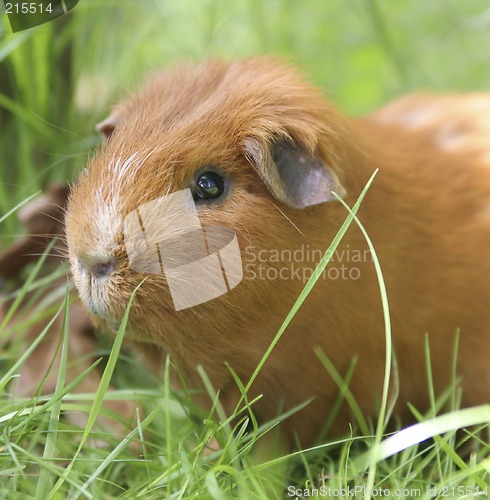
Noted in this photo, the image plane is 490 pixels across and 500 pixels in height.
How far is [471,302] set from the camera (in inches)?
91.9

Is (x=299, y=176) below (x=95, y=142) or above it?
below

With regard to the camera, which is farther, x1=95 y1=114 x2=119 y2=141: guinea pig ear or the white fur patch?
x1=95 y1=114 x2=119 y2=141: guinea pig ear

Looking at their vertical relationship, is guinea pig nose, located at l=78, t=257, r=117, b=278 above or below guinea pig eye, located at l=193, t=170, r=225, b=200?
below

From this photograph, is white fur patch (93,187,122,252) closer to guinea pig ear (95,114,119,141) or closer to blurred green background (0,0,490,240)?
guinea pig ear (95,114,119,141)

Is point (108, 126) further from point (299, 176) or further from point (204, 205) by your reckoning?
point (299, 176)

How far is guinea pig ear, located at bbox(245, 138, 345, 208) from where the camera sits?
1841 mm

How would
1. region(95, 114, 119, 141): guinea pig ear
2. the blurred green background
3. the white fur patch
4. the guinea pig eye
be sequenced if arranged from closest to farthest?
the white fur patch < the guinea pig eye < region(95, 114, 119, 141): guinea pig ear < the blurred green background

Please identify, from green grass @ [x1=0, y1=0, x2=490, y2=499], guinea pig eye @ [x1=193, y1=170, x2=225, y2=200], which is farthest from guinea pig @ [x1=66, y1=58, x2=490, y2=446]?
green grass @ [x1=0, y1=0, x2=490, y2=499]

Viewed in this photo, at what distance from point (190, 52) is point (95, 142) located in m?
1.23

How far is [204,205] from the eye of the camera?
72.0 inches

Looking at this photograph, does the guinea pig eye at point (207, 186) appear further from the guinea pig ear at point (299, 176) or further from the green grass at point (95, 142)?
the green grass at point (95, 142)

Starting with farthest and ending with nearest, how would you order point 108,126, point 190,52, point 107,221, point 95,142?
point 190,52 → point 95,142 → point 108,126 → point 107,221

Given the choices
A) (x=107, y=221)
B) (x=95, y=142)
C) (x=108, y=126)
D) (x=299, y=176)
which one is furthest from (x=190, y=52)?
(x=107, y=221)

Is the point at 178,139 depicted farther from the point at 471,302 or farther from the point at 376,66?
the point at 376,66
